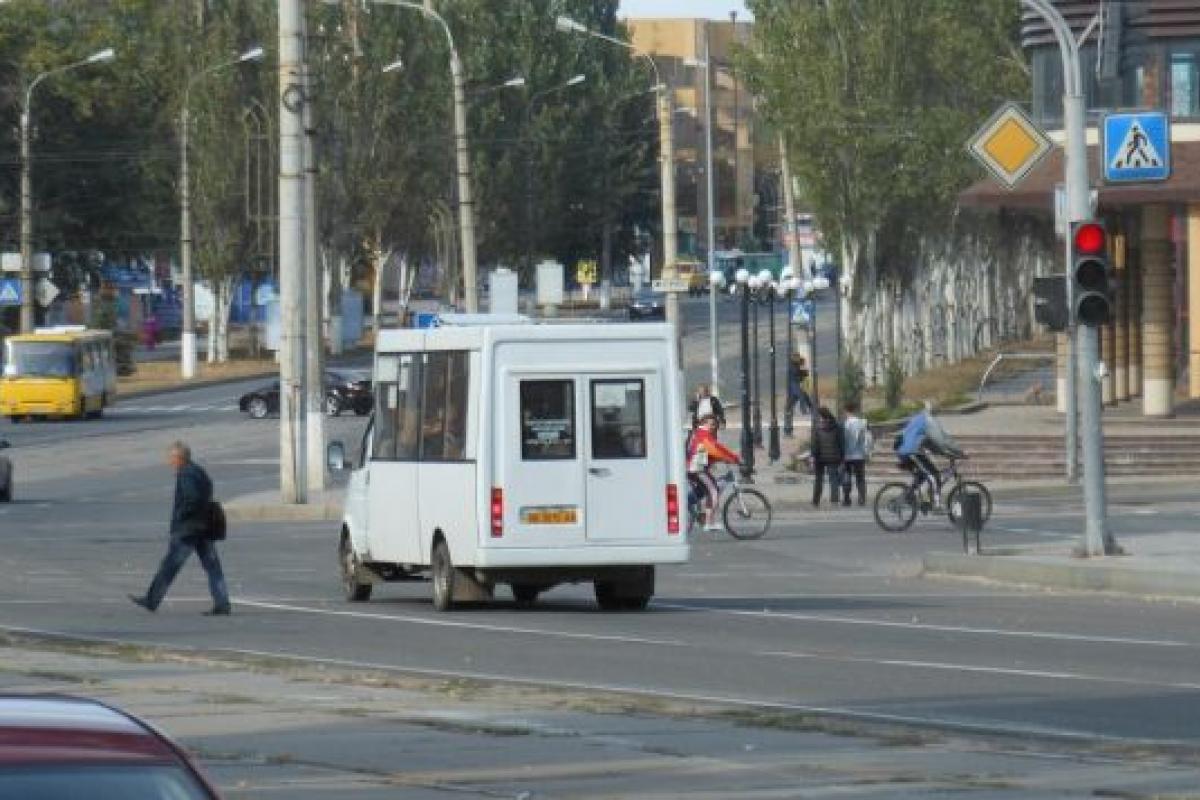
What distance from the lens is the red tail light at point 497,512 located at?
26016 mm

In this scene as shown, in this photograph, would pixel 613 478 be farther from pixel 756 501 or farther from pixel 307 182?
pixel 307 182

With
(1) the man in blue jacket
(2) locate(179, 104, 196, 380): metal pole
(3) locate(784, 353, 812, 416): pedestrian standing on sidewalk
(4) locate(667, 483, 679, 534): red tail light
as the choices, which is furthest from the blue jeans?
(2) locate(179, 104, 196, 380): metal pole

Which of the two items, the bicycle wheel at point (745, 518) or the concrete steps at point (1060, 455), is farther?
the concrete steps at point (1060, 455)

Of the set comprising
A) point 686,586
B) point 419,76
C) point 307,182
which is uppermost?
point 419,76

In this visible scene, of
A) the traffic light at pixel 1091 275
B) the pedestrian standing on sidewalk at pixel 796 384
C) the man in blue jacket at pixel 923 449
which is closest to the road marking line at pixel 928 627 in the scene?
the traffic light at pixel 1091 275

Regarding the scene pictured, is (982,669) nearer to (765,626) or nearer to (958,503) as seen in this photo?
(765,626)

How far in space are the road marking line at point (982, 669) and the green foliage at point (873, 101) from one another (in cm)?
5250

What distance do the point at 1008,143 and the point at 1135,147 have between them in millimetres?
1405

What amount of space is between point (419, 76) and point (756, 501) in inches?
2546

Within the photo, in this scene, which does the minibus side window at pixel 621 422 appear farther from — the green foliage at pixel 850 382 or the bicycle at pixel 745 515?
the green foliage at pixel 850 382

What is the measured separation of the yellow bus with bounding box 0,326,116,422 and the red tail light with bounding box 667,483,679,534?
178ft

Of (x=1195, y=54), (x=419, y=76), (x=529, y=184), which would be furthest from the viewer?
(x=529, y=184)

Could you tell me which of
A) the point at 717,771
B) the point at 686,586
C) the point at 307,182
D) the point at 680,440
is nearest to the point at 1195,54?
the point at 307,182

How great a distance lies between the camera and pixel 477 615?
26328 mm
